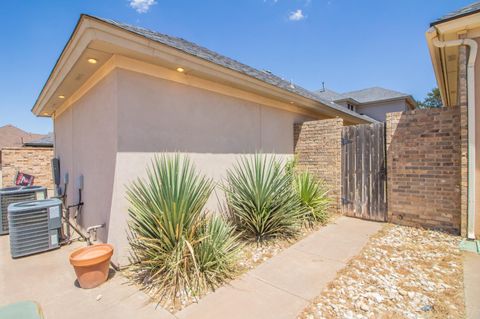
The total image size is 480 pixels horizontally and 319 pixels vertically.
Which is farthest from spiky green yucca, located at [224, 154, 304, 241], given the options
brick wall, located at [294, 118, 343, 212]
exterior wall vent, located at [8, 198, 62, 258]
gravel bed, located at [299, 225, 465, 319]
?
exterior wall vent, located at [8, 198, 62, 258]

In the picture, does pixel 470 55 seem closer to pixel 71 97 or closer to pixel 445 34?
pixel 445 34

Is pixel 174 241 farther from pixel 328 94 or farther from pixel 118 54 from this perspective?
pixel 328 94

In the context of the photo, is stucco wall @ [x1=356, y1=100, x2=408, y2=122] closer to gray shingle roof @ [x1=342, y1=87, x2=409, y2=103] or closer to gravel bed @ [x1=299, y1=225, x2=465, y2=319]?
gray shingle roof @ [x1=342, y1=87, x2=409, y2=103]

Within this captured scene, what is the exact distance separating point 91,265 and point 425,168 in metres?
6.39

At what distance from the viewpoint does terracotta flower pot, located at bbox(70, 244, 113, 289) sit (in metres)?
2.96

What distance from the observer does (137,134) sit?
3.77 m

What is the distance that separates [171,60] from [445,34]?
16.9 feet

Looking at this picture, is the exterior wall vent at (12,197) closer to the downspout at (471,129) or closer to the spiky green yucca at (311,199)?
the spiky green yucca at (311,199)

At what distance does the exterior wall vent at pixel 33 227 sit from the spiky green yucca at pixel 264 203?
3.30 m

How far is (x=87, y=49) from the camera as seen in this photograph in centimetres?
328

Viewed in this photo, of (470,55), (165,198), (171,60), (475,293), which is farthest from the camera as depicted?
(470,55)

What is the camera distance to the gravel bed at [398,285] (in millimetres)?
2465

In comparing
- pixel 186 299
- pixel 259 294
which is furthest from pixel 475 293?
pixel 186 299

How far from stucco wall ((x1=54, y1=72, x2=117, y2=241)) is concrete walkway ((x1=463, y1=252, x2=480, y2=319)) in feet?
15.7
